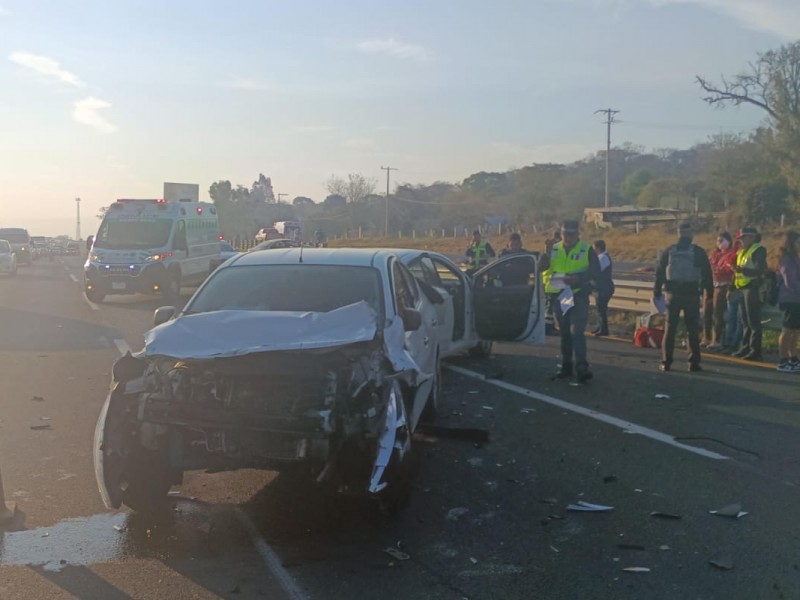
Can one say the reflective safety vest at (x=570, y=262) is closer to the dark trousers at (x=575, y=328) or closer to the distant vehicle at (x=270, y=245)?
the dark trousers at (x=575, y=328)

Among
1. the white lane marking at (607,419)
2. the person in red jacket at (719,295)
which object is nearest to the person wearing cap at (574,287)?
the white lane marking at (607,419)

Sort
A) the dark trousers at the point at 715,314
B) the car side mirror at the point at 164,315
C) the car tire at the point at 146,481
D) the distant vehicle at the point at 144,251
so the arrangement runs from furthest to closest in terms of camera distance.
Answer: the distant vehicle at the point at 144,251 < the dark trousers at the point at 715,314 < the car side mirror at the point at 164,315 < the car tire at the point at 146,481

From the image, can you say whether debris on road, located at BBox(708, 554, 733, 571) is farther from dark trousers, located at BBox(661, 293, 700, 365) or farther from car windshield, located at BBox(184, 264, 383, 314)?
dark trousers, located at BBox(661, 293, 700, 365)

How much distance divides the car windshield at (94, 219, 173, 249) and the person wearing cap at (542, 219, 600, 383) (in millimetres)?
13389

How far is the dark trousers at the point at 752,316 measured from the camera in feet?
38.5

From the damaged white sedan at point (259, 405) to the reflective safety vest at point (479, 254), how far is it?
12516 millimetres

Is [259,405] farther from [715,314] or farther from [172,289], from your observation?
[172,289]

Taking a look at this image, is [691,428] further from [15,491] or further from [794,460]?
[15,491]

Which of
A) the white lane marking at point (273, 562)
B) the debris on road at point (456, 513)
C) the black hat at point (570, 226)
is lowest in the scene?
the white lane marking at point (273, 562)

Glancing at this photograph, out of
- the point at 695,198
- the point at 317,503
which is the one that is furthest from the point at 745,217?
the point at 317,503

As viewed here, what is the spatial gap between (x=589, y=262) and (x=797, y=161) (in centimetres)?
4409

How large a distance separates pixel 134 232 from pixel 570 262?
1412 cm

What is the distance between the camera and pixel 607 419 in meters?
8.30

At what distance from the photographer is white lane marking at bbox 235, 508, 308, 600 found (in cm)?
443
